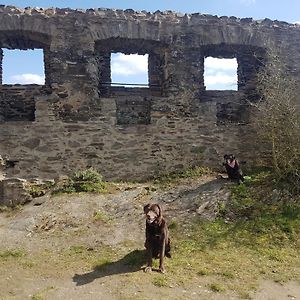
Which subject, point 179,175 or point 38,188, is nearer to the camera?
point 38,188

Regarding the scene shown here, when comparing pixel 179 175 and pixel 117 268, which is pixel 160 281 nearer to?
pixel 117 268

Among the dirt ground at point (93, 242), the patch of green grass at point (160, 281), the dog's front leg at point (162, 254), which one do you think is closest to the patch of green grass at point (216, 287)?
the dirt ground at point (93, 242)

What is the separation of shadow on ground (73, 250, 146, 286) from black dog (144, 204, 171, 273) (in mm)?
256

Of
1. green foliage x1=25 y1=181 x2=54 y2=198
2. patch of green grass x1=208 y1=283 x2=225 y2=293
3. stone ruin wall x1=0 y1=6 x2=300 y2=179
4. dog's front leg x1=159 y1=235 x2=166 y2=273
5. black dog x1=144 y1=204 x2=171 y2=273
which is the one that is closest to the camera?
patch of green grass x1=208 y1=283 x2=225 y2=293

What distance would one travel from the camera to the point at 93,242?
8.24 meters

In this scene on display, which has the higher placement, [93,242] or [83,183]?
[83,183]

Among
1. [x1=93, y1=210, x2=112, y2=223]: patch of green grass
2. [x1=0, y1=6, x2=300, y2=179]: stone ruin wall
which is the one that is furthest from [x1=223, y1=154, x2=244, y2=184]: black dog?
[x1=93, y1=210, x2=112, y2=223]: patch of green grass

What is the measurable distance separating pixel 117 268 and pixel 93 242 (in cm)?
131

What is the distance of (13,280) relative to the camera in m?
6.55

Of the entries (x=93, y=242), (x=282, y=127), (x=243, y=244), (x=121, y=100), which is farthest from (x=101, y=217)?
(x=282, y=127)

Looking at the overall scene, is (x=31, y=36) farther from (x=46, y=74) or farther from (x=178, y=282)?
(x=178, y=282)

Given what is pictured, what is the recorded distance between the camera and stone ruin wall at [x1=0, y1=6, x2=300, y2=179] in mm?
12320

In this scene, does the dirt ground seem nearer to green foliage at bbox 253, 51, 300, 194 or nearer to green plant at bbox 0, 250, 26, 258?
green plant at bbox 0, 250, 26, 258

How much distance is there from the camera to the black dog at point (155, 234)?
22.7 feet
